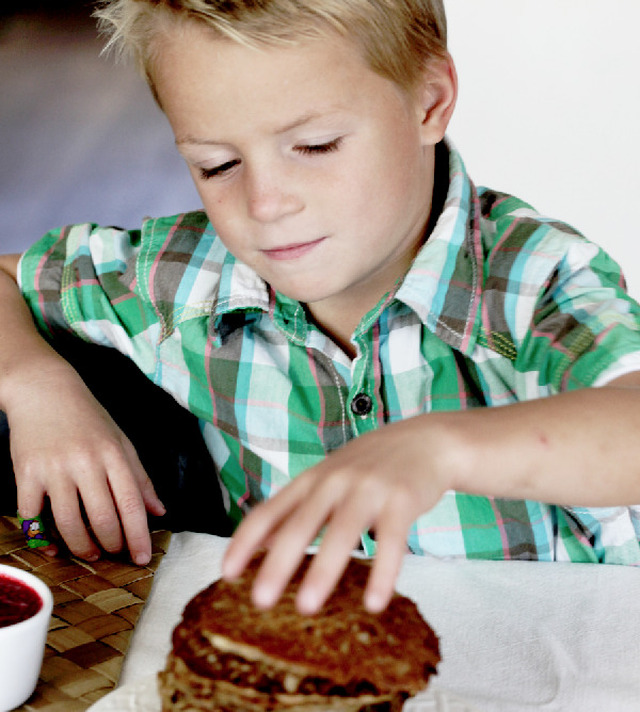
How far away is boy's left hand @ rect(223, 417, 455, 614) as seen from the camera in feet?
1.71

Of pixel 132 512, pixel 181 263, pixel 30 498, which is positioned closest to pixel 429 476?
pixel 132 512

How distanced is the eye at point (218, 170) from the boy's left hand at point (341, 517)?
17.7 inches

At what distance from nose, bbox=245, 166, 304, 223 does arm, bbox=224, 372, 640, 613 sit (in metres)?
0.34

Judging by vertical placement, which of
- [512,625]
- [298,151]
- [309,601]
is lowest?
[512,625]

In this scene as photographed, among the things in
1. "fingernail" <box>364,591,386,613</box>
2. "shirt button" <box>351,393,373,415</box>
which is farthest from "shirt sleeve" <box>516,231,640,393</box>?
"fingernail" <box>364,591,386,613</box>

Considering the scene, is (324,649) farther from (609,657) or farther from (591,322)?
(591,322)

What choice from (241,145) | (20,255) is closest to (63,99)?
(20,255)

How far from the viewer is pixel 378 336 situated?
1128mm

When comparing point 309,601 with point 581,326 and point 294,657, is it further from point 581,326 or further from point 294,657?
point 581,326

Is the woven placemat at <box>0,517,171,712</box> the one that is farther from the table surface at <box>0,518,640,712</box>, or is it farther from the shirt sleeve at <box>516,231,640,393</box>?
the shirt sleeve at <box>516,231,640,393</box>

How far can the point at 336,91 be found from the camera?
0.92 metres

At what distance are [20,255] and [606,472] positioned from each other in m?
0.98

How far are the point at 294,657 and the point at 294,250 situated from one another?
511 millimetres

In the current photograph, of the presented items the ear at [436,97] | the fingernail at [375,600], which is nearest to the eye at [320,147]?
the ear at [436,97]
